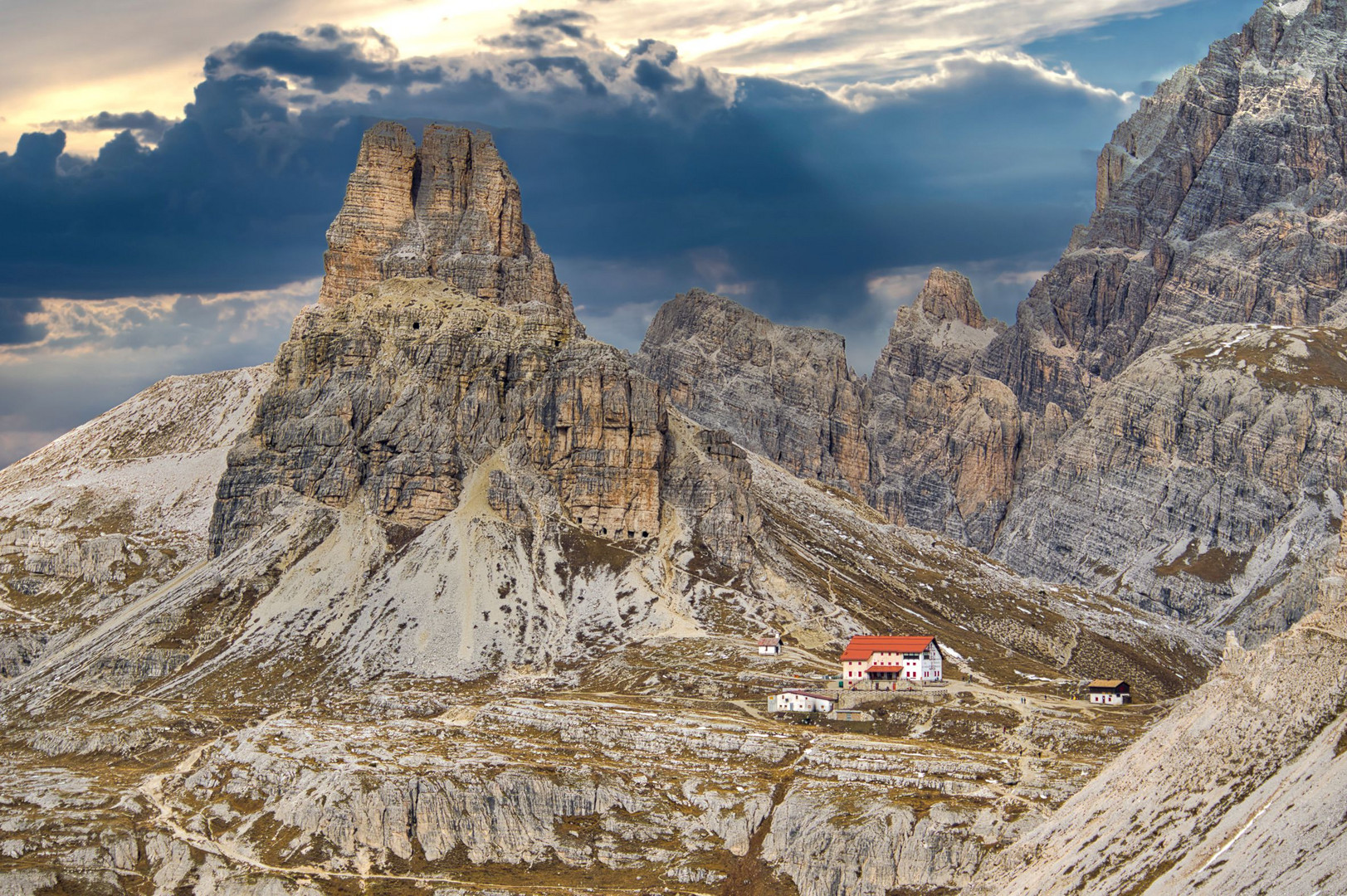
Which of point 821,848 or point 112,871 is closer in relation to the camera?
point 821,848

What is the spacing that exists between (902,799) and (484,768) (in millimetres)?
45725

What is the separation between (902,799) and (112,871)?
77.6 m

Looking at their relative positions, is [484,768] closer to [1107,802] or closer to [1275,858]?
[1107,802]

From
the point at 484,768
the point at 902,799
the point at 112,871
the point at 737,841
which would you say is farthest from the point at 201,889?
the point at 902,799

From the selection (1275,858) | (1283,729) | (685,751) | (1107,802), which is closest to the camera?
(1275,858)

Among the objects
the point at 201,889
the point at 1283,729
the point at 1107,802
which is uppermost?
the point at 1283,729

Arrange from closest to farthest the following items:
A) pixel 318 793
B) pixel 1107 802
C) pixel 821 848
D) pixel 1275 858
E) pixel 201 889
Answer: pixel 1275 858 → pixel 1107 802 → pixel 821 848 → pixel 201 889 → pixel 318 793

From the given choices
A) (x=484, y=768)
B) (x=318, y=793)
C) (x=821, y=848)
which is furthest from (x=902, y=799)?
(x=318, y=793)

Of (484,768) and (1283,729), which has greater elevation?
(1283,729)

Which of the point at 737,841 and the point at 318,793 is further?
the point at 318,793

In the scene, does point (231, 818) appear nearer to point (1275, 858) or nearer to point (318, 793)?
point (318, 793)

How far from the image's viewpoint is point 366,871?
16900 centimetres

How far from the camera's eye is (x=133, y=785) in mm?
199625

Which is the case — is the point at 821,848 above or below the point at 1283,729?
below
